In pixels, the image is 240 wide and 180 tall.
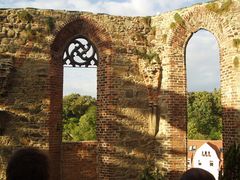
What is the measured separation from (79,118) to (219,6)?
24.7 metres

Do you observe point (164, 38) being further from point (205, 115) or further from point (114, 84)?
point (205, 115)

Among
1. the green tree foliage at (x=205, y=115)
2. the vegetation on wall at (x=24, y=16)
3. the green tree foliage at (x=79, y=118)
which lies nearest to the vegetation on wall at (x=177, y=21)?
the vegetation on wall at (x=24, y=16)

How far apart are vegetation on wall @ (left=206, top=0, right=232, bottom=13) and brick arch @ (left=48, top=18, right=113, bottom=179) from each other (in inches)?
115

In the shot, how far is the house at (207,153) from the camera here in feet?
140

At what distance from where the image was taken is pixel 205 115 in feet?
147

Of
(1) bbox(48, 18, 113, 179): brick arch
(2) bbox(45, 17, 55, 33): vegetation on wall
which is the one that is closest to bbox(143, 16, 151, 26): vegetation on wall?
(1) bbox(48, 18, 113, 179): brick arch

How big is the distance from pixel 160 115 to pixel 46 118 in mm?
3198

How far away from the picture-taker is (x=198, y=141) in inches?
1693

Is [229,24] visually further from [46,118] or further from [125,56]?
A: [46,118]

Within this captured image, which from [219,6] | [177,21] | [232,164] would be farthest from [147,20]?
[232,164]

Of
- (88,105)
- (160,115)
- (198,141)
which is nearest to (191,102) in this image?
(198,141)

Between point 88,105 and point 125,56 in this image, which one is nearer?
point 125,56

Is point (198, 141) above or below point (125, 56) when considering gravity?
below

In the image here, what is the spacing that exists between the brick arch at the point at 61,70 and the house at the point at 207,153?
112 feet
